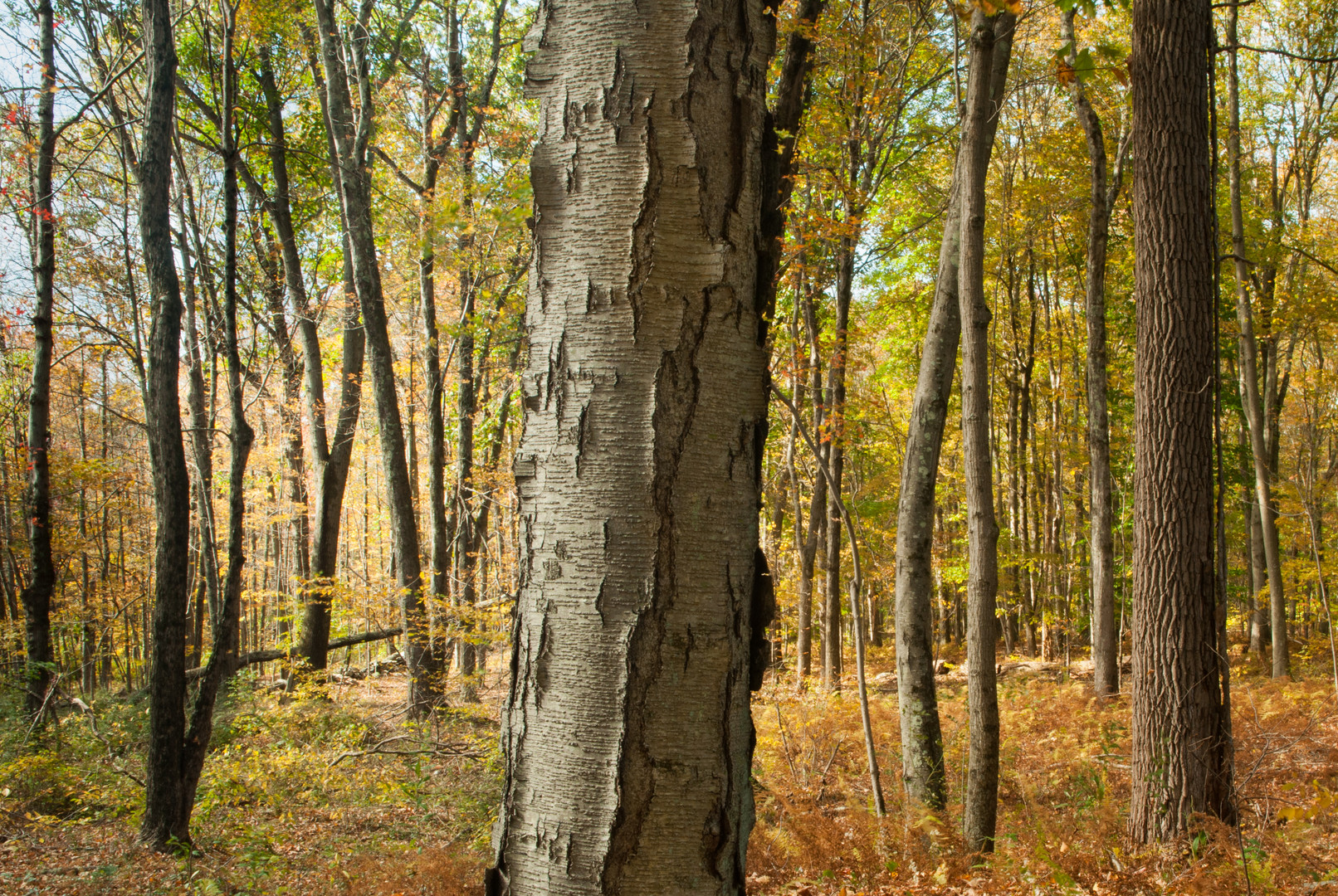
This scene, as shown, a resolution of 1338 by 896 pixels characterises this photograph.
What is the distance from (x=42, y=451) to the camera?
9391 mm

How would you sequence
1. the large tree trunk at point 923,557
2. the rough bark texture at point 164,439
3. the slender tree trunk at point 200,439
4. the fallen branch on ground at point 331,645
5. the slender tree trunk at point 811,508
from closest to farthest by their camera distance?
the rough bark texture at point 164,439 → the large tree trunk at point 923,557 → the slender tree trunk at point 200,439 → the fallen branch on ground at point 331,645 → the slender tree trunk at point 811,508

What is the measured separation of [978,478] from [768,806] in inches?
133

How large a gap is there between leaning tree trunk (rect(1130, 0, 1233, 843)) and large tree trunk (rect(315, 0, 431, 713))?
7832 millimetres

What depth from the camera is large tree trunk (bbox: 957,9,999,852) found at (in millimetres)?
5016

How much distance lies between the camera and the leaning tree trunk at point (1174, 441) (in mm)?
4785

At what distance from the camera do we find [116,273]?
1250cm

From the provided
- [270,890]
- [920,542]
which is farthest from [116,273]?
[920,542]

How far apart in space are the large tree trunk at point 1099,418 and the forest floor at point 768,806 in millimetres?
825

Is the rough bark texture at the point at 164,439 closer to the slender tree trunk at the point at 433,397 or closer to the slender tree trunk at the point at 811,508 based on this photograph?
the slender tree trunk at the point at 433,397

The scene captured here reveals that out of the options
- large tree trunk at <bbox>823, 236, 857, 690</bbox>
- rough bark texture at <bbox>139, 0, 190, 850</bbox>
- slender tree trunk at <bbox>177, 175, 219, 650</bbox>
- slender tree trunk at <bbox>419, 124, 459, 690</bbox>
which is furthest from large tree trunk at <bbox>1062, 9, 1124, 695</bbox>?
slender tree trunk at <bbox>177, 175, 219, 650</bbox>

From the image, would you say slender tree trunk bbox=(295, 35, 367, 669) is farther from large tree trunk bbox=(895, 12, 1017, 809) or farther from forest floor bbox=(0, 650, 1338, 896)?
large tree trunk bbox=(895, 12, 1017, 809)

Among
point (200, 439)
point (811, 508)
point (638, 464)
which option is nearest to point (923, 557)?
point (638, 464)

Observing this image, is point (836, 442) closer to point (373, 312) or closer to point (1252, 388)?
point (373, 312)

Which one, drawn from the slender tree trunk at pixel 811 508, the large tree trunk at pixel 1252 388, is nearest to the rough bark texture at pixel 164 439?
the slender tree trunk at pixel 811 508
